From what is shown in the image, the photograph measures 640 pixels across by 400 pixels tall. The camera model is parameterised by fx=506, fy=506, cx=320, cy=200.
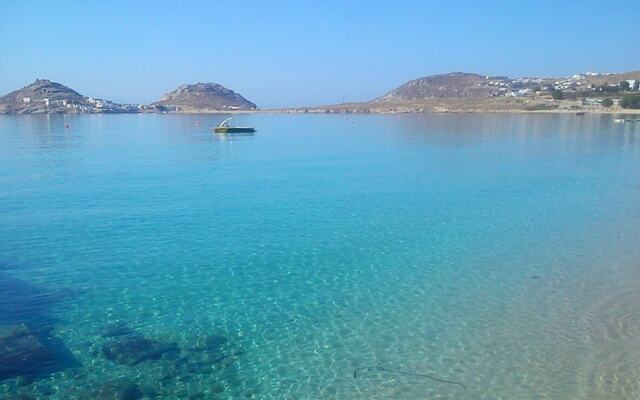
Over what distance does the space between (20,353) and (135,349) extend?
2.40 m

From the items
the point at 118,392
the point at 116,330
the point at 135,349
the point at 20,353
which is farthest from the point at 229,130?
the point at 118,392

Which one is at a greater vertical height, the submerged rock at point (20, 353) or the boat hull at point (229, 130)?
the boat hull at point (229, 130)

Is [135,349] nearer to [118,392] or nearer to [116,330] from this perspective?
[116,330]

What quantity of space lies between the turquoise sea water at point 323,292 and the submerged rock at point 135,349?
0.05 m

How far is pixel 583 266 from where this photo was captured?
16.2 m

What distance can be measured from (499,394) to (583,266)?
8575mm

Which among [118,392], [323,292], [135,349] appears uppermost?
[323,292]

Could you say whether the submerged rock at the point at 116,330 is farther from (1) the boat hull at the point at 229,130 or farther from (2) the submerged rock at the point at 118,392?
(1) the boat hull at the point at 229,130

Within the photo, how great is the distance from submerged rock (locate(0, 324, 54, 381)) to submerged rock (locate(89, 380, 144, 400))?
5.83 ft

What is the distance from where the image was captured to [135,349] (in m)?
11.0

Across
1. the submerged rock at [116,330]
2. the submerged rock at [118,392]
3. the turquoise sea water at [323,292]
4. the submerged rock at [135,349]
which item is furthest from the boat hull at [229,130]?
the submerged rock at [118,392]

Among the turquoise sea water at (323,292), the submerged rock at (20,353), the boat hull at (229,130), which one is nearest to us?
the turquoise sea water at (323,292)

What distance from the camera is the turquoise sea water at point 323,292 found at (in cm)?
999

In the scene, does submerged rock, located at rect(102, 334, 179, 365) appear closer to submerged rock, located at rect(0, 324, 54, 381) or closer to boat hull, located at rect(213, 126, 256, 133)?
submerged rock, located at rect(0, 324, 54, 381)
